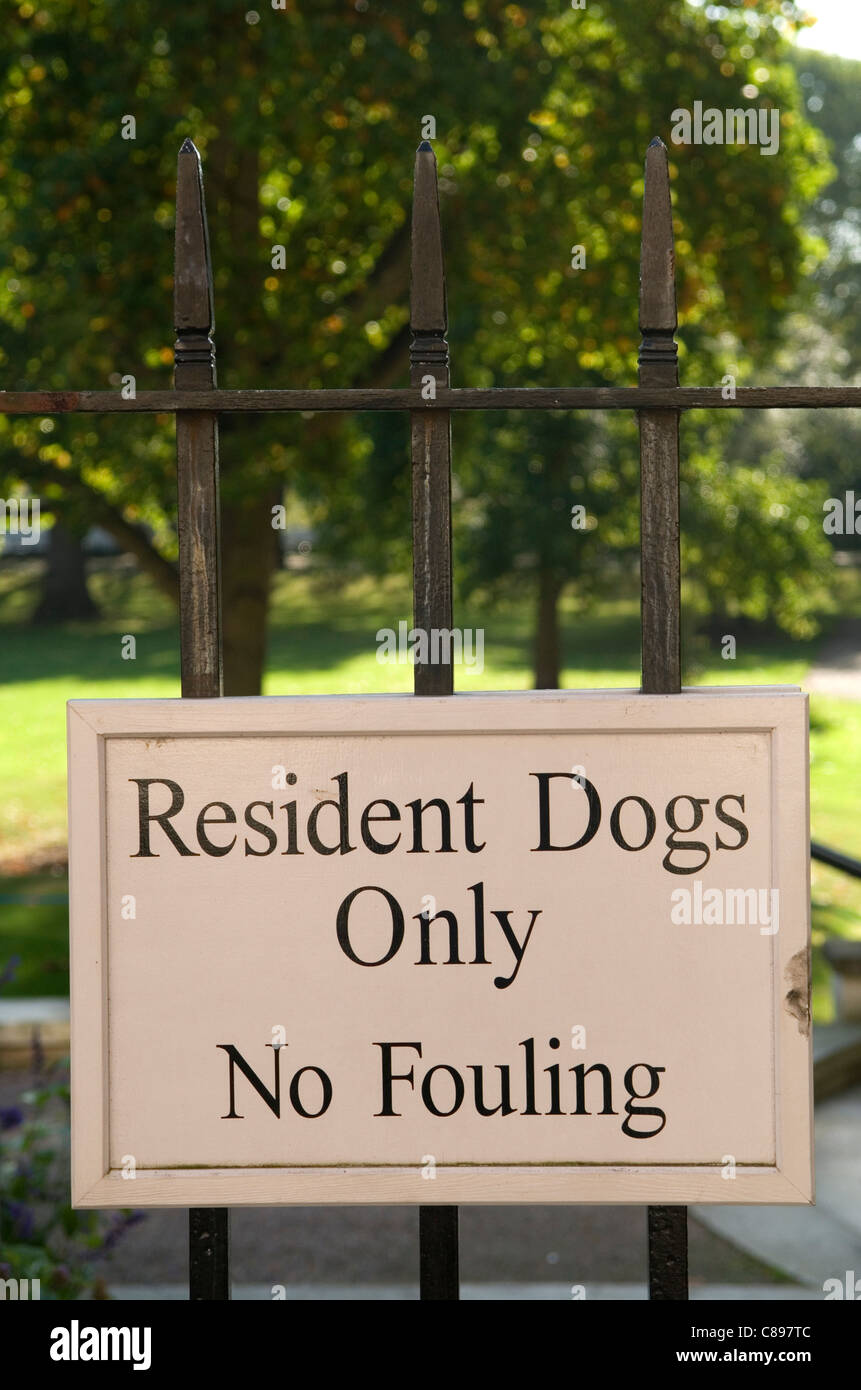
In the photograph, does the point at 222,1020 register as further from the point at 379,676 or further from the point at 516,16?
the point at 379,676

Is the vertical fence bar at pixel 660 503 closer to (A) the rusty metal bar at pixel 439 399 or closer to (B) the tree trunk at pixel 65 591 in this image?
(A) the rusty metal bar at pixel 439 399

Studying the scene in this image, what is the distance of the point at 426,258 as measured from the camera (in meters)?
2.09

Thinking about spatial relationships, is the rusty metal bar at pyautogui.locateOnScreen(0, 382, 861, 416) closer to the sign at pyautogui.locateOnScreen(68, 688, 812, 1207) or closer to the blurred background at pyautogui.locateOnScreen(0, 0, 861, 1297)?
the sign at pyautogui.locateOnScreen(68, 688, 812, 1207)

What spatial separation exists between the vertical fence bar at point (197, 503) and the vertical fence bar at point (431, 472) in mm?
314

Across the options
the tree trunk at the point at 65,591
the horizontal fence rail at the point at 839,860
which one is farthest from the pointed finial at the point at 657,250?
the tree trunk at the point at 65,591

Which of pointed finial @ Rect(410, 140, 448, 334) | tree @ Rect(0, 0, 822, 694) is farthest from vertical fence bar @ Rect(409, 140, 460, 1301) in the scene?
tree @ Rect(0, 0, 822, 694)

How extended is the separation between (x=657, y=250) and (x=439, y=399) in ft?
1.32

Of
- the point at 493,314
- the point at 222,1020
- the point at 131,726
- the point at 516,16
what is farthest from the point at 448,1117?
the point at 493,314

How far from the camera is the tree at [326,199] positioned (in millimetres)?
7578

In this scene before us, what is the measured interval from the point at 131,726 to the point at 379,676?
23092 millimetres

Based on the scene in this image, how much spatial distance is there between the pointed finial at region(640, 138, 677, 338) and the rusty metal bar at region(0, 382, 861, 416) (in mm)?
108

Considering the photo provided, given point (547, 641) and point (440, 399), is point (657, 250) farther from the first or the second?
point (547, 641)

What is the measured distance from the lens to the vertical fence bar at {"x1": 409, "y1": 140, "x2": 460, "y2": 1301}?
2074 millimetres

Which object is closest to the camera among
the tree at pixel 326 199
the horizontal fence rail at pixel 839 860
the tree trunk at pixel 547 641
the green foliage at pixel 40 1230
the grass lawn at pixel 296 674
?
the green foliage at pixel 40 1230
